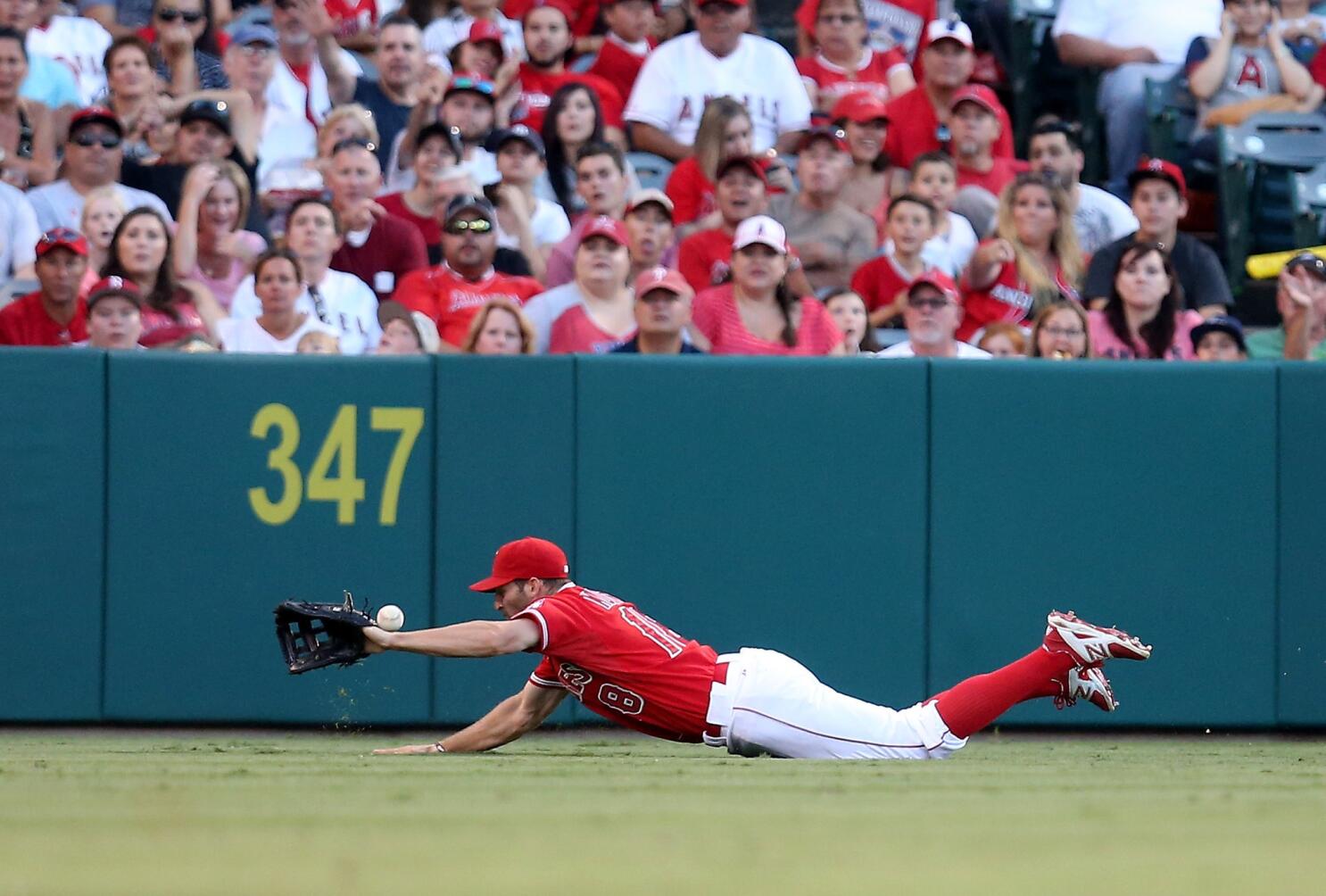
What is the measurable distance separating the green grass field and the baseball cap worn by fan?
114 inches

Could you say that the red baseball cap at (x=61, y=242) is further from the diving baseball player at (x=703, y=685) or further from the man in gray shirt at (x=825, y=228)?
the man in gray shirt at (x=825, y=228)

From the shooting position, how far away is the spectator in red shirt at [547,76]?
1165 centimetres

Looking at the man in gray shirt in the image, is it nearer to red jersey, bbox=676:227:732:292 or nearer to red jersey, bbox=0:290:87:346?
red jersey, bbox=676:227:732:292

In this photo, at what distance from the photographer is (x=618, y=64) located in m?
12.2

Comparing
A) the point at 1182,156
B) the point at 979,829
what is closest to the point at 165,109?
the point at 1182,156

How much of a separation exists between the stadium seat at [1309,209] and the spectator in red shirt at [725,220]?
312 cm

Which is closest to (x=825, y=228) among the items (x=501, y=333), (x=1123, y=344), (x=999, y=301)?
(x=999, y=301)

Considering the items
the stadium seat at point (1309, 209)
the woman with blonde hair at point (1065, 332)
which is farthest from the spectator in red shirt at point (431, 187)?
the stadium seat at point (1309, 209)

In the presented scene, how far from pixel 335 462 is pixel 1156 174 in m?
4.65

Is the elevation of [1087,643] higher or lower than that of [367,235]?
lower

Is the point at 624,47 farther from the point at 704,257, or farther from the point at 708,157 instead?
the point at 704,257

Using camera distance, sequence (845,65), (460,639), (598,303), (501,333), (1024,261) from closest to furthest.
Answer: (460,639), (501,333), (598,303), (1024,261), (845,65)

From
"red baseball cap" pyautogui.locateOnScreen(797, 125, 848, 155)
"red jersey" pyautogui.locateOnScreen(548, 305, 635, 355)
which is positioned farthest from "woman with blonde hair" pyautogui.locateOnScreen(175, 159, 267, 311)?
"red baseball cap" pyautogui.locateOnScreen(797, 125, 848, 155)

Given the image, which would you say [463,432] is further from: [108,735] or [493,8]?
[493,8]
